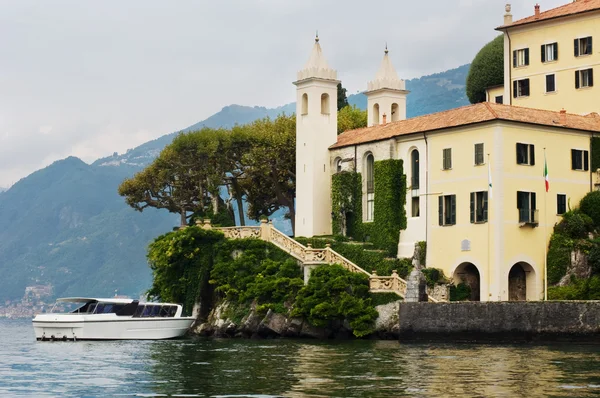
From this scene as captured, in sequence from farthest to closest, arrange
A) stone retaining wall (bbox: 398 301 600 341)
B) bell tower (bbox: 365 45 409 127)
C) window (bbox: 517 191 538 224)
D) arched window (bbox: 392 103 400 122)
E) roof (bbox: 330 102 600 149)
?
arched window (bbox: 392 103 400 122)
bell tower (bbox: 365 45 409 127)
roof (bbox: 330 102 600 149)
window (bbox: 517 191 538 224)
stone retaining wall (bbox: 398 301 600 341)

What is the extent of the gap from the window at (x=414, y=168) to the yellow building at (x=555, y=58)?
9.54m

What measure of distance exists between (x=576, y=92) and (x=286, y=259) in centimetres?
2038

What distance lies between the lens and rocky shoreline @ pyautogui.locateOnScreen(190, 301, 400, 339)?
67.4 metres

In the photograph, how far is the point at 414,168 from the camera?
74.8 m

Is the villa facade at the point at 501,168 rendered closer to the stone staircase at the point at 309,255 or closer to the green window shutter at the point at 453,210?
the green window shutter at the point at 453,210

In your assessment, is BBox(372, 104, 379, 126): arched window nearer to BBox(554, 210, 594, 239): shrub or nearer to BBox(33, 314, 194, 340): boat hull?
BBox(554, 210, 594, 239): shrub

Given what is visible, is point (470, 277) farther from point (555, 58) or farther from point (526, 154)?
point (555, 58)

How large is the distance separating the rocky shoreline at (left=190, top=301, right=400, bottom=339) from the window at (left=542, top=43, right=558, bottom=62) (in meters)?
20.6

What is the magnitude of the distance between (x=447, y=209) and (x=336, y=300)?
27.9 ft

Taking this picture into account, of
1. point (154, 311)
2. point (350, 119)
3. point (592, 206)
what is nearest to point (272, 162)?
point (350, 119)

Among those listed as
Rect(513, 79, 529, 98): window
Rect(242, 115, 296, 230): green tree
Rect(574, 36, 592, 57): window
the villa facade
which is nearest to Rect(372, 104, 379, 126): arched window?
Rect(242, 115, 296, 230): green tree

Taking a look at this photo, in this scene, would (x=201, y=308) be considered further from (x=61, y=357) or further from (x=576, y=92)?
(x=576, y=92)

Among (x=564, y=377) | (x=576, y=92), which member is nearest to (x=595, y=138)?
(x=576, y=92)

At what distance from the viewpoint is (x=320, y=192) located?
82062mm
